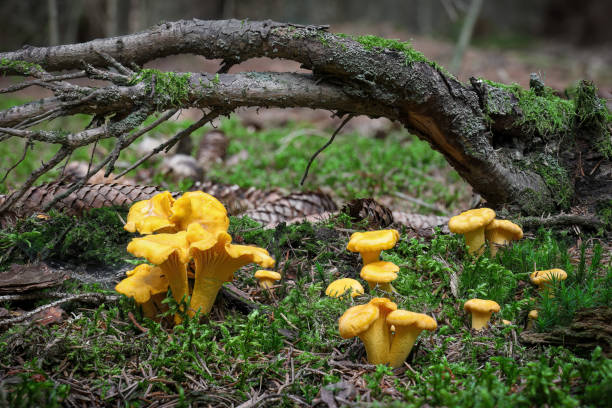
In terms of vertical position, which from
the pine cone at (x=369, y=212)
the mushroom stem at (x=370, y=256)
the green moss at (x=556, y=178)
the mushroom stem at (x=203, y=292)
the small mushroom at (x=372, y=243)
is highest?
the green moss at (x=556, y=178)

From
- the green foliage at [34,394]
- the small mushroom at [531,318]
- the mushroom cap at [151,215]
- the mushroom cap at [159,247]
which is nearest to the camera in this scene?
the green foliage at [34,394]

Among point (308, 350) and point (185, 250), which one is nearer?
point (185, 250)

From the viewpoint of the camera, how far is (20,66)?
2.77m

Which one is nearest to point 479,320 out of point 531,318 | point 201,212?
point 531,318

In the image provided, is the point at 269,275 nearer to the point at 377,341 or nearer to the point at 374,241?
the point at 374,241

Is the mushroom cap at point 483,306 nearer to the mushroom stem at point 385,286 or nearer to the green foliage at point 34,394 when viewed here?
the mushroom stem at point 385,286

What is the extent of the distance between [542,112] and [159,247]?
3427 mm

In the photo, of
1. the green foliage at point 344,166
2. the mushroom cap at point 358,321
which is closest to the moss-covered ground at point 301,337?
the mushroom cap at point 358,321

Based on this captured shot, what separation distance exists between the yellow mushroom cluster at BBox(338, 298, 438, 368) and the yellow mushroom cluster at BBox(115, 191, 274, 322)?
0.55 m

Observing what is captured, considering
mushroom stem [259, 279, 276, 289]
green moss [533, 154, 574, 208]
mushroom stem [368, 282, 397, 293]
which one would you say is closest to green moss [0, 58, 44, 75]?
mushroom stem [259, 279, 276, 289]

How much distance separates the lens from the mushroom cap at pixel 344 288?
2584 millimetres

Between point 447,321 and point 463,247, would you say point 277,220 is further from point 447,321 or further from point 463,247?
point 447,321

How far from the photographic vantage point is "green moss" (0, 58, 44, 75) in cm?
273

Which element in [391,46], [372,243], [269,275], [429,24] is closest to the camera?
[372,243]
